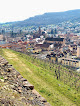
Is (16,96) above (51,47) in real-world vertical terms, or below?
above

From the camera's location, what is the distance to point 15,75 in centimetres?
581

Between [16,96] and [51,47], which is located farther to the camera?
[51,47]

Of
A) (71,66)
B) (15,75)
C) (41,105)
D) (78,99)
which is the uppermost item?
(15,75)

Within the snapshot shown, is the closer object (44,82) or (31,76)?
(44,82)

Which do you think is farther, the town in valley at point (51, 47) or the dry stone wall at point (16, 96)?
the town in valley at point (51, 47)

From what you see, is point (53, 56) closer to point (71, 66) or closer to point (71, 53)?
point (71, 66)

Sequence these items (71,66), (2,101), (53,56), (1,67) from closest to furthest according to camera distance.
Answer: (2,101), (1,67), (71,66), (53,56)

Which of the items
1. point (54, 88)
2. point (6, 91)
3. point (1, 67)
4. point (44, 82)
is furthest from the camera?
point (44, 82)

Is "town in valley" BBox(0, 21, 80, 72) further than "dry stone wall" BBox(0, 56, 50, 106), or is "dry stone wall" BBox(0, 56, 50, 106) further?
"town in valley" BBox(0, 21, 80, 72)

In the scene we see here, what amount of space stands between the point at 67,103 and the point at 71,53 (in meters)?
24.8

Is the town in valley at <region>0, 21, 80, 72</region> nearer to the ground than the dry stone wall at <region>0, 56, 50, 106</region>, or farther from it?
nearer to the ground

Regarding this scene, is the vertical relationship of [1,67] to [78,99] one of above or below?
above

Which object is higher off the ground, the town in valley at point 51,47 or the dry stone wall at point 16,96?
the dry stone wall at point 16,96

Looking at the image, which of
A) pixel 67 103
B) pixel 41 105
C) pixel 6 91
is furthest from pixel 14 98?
pixel 67 103
